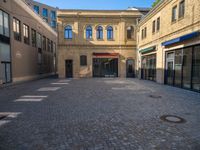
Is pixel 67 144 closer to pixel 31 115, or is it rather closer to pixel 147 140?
pixel 147 140

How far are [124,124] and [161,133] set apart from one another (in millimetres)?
1165

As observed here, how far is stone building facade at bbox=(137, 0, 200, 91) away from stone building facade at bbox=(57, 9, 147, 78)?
3738mm

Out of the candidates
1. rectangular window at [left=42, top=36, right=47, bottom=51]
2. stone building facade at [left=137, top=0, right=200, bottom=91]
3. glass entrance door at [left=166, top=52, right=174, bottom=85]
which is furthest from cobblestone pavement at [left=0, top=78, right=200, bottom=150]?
rectangular window at [left=42, top=36, right=47, bottom=51]

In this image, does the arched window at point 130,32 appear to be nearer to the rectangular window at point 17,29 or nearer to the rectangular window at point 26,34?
the rectangular window at point 26,34

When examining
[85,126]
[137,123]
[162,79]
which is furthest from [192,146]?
[162,79]

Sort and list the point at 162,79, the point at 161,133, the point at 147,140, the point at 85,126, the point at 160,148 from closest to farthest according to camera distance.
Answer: the point at 160,148
the point at 147,140
the point at 161,133
the point at 85,126
the point at 162,79

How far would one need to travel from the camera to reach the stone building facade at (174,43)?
10.1m

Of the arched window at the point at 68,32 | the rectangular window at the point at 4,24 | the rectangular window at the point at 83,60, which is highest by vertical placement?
the arched window at the point at 68,32

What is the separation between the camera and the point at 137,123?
492cm

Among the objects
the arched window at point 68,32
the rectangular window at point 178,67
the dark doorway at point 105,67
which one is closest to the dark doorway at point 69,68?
the dark doorway at point 105,67

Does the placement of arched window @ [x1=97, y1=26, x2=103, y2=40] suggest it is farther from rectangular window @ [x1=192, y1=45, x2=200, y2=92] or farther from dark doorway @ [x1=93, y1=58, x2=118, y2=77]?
rectangular window @ [x1=192, y1=45, x2=200, y2=92]

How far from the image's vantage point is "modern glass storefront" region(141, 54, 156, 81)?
16.8 m

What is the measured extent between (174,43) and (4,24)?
1576 cm

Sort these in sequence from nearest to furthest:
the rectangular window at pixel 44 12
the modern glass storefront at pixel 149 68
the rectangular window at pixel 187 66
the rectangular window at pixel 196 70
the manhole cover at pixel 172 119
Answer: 1. the manhole cover at pixel 172 119
2. the rectangular window at pixel 196 70
3. the rectangular window at pixel 187 66
4. the modern glass storefront at pixel 149 68
5. the rectangular window at pixel 44 12
